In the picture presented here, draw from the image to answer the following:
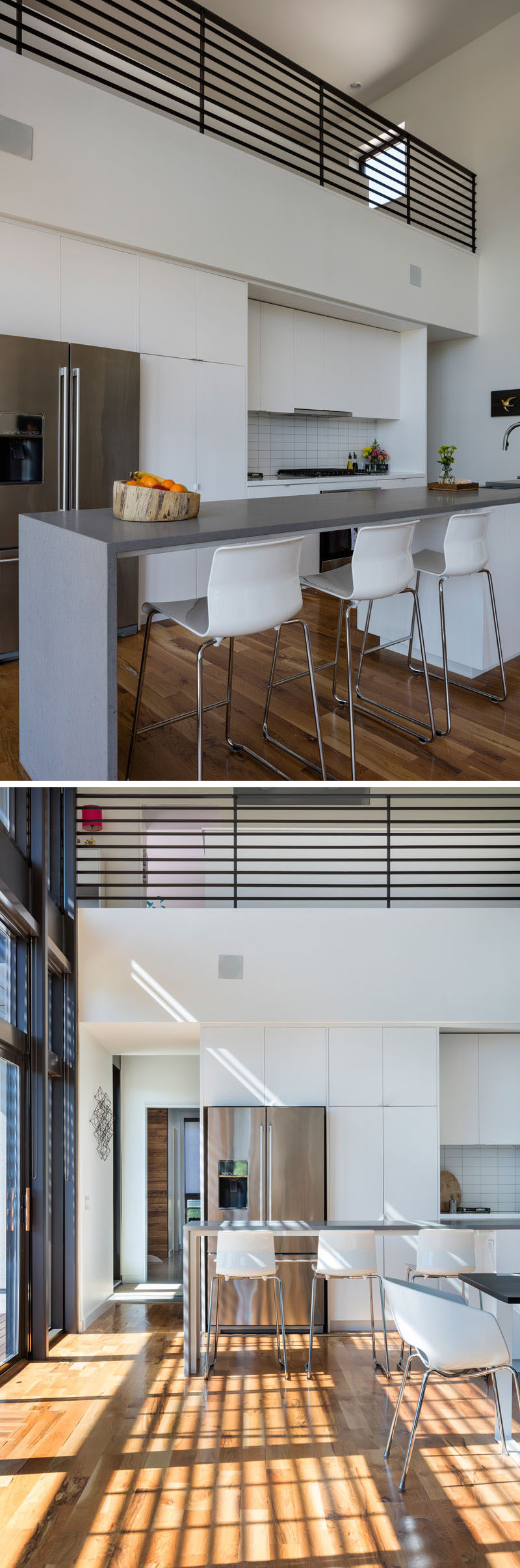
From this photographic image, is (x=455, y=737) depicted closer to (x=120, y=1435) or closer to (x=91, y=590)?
(x=91, y=590)

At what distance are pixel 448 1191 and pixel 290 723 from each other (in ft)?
13.6

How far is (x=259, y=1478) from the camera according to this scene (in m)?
3.24

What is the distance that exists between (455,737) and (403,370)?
234 inches

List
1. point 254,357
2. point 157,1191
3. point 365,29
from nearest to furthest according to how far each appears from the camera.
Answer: point 254,357 → point 365,29 → point 157,1191

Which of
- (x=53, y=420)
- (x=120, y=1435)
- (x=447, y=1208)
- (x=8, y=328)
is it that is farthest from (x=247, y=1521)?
(x=8, y=328)

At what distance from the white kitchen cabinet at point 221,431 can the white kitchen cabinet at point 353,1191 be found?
4093mm

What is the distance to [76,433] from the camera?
5125 millimetres

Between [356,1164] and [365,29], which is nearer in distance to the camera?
[356,1164]

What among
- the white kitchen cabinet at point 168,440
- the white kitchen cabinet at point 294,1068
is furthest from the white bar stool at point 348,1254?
the white kitchen cabinet at point 168,440

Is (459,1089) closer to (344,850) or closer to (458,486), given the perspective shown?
(344,850)

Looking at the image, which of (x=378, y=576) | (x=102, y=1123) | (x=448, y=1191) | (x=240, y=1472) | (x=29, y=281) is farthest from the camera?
(x=102, y=1123)

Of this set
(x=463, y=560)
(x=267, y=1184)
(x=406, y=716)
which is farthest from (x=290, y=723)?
(x=267, y=1184)

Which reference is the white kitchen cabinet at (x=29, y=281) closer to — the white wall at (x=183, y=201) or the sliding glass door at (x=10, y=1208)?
the white wall at (x=183, y=201)

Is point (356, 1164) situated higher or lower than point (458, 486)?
lower
